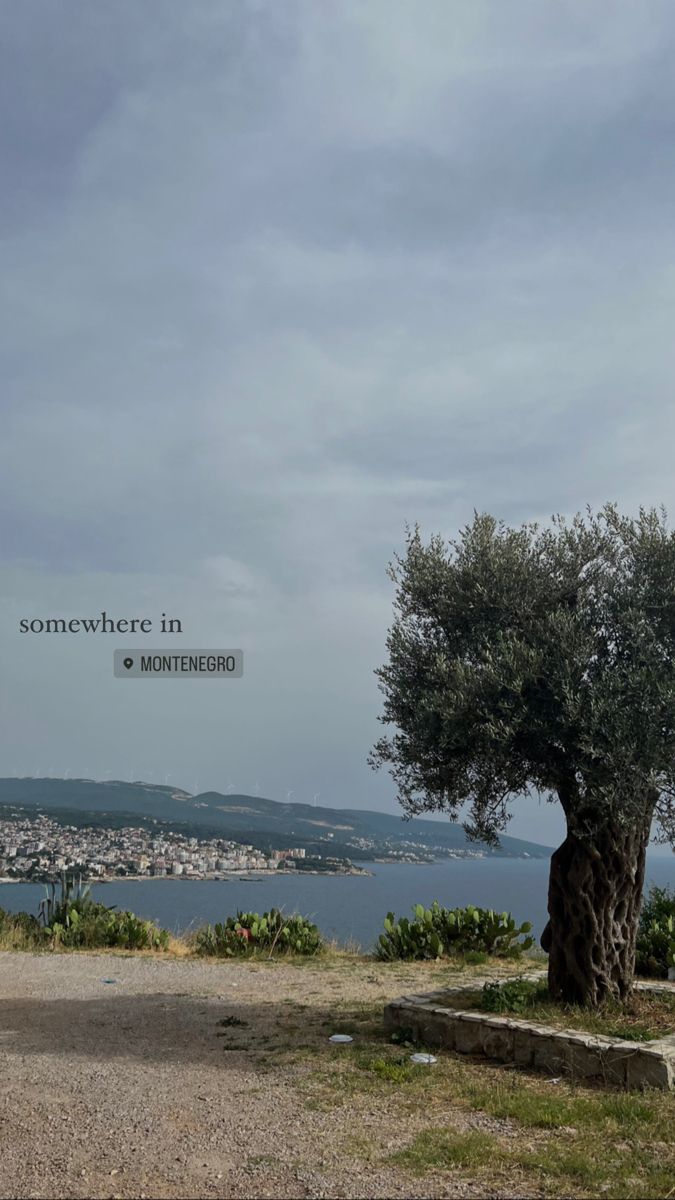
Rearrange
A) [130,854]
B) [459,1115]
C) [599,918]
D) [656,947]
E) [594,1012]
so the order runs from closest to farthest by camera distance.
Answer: [459,1115]
[594,1012]
[599,918]
[656,947]
[130,854]

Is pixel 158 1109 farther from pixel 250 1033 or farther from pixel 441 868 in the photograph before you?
pixel 441 868

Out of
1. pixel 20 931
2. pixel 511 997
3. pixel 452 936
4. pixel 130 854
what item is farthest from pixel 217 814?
pixel 511 997

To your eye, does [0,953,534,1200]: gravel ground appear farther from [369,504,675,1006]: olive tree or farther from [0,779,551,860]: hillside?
[0,779,551,860]: hillside

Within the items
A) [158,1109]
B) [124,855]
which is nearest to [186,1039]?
[158,1109]

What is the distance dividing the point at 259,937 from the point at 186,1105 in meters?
9.62

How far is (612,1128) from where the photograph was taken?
647 cm

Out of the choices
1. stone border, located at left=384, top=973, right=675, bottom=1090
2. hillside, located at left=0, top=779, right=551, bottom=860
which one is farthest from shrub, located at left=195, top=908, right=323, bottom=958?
hillside, located at left=0, top=779, right=551, bottom=860

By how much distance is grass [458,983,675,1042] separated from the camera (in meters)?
8.27

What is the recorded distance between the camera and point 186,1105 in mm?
7004

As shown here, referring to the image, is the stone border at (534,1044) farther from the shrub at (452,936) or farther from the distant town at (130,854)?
the distant town at (130,854)

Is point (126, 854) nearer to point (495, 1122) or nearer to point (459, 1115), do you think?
point (459, 1115)

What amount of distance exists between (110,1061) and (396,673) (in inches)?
187

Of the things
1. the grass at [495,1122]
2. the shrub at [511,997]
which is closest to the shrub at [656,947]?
the shrub at [511,997]

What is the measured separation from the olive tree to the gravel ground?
2940 millimetres
